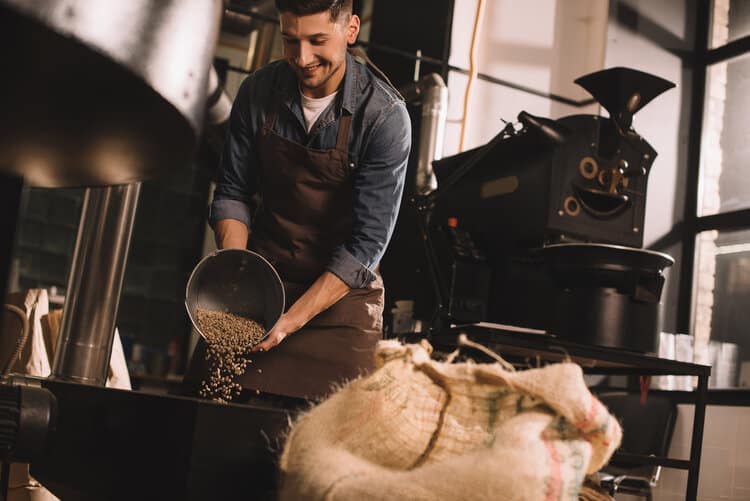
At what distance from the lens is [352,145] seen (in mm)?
1976

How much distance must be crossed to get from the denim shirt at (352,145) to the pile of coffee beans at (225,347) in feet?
0.83

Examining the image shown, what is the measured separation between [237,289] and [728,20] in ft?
12.8

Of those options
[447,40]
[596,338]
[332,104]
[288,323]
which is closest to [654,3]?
[447,40]

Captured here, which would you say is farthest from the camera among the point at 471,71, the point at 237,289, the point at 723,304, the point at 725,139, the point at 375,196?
the point at 725,139

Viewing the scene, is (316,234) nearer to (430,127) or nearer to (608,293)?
(608,293)

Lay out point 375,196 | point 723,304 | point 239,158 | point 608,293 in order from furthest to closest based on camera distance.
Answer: point 723,304, point 608,293, point 239,158, point 375,196

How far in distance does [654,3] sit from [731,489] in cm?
249

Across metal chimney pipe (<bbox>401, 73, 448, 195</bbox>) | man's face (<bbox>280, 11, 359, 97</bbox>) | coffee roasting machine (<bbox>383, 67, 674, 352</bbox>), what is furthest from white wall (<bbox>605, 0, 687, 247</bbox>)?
man's face (<bbox>280, 11, 359, 97</bbox>)

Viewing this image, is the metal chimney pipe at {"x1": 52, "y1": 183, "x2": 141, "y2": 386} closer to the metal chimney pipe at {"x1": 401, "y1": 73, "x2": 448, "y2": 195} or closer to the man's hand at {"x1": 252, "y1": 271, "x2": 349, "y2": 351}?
the man's hand at {"x1": 252, "y1": 271, "x2": 349, "y2": 351}

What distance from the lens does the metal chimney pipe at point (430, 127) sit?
12.7 feet

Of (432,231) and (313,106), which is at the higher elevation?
(313,106)

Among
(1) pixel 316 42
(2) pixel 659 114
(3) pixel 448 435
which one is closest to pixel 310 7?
(1) pixel 316 42

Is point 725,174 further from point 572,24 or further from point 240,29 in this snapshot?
point 240,29

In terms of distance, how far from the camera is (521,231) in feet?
9.17
